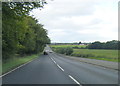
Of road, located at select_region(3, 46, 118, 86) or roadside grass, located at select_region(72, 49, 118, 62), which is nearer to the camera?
road, located at select_region(3, 46, 118, 86)

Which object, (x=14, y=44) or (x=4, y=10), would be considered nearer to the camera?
(x=4, y=10)

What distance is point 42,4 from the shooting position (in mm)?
20125

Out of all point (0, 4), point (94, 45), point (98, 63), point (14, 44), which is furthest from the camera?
point (94, 45)

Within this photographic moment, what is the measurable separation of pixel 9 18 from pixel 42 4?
397 cm

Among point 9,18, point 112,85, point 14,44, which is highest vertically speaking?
point 9,18

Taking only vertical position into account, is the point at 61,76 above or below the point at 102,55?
below

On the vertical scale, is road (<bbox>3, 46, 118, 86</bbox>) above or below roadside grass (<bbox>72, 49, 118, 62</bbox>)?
below

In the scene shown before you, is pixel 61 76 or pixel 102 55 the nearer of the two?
pixel 61 76

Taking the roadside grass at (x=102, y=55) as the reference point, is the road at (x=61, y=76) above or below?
below

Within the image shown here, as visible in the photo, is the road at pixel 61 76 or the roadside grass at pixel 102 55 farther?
the roadside grass at pixel 102 55

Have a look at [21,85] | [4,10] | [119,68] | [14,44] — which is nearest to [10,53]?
[14,44]

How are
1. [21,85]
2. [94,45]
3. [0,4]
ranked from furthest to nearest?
1. [94,45]
2. [0,4]
3. [21,85]

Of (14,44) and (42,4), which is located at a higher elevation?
(42,4)

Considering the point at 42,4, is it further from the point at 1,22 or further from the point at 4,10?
the point at 1,22
